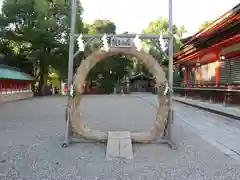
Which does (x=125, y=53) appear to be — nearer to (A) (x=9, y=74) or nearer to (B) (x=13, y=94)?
(A) (x=9, y=74)

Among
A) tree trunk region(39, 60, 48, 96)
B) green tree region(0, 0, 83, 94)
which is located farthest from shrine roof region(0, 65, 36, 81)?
tree trunk region(39, 60, 48, 96)

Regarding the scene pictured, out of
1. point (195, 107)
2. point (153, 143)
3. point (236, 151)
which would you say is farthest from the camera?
point (195, 107)

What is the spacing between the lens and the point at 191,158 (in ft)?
18.9

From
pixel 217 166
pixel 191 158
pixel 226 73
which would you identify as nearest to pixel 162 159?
pixel 191 158

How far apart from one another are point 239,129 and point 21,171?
706 cm

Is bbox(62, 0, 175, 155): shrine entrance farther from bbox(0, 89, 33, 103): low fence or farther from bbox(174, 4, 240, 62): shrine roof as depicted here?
bbox(0, 89, 33, 103): low fence

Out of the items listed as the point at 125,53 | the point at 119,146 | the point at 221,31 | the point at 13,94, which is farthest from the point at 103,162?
the point at 13,94

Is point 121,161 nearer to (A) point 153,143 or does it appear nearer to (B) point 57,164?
(B) point 57,164

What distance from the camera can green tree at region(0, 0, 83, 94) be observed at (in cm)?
3145

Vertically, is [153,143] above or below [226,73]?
below

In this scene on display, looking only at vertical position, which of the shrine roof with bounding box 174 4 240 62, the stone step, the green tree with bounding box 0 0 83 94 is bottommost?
the stone step

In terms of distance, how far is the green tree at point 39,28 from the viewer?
31453 mm

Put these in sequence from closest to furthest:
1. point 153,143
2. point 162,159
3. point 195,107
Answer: point 162,159 < point 153,143 < point 195,107

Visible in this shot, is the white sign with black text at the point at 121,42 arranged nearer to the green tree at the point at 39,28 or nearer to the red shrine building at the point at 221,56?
the red shrine building at the point at 221,56
